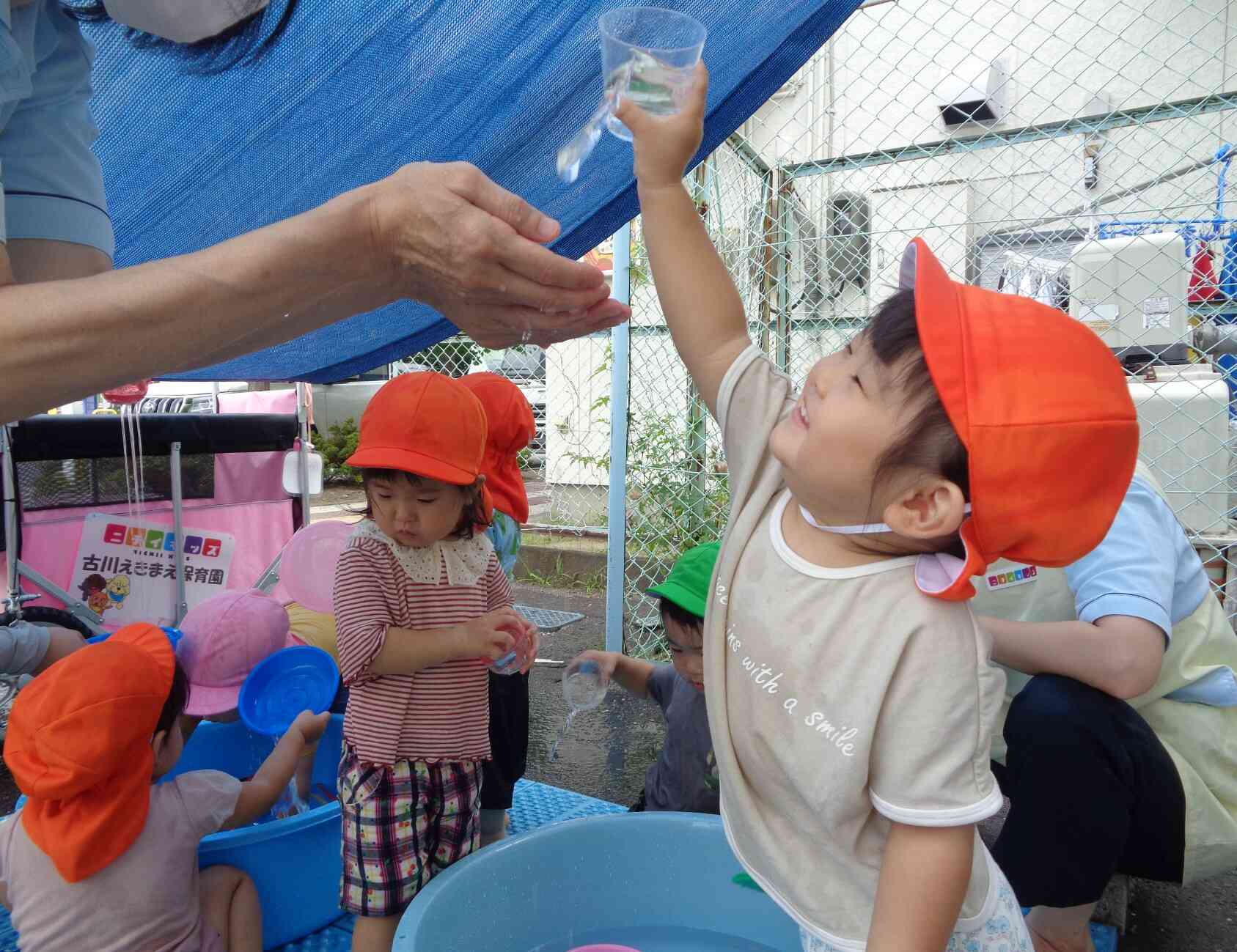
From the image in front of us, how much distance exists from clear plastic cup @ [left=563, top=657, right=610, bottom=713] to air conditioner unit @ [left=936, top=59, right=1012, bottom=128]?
190 inches

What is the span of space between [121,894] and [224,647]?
0.97 m

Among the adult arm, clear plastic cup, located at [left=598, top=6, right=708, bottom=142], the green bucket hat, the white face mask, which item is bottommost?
the green bucket hat

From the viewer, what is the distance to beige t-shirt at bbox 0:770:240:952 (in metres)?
1.55

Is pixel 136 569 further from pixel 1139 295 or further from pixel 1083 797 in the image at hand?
pixel 1139 295

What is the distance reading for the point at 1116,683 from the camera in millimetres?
1571

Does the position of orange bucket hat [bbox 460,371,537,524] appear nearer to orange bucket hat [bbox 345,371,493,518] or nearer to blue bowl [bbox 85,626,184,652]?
orange bucket hat [bbox 345,371,493,518]

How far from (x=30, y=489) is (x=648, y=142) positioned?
2769 mm

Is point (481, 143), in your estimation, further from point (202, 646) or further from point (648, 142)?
point (202, 646)

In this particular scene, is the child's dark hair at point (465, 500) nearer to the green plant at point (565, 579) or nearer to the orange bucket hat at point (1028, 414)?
the orange bucket hat at point (1028, 414)

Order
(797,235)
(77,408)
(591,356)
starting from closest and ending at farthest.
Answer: (797,235)
(591,356)
(77,408)

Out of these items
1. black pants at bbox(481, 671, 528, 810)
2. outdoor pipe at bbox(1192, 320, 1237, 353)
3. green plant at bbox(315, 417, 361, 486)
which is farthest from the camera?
green plant at bbox(315, 417, 361, 486)

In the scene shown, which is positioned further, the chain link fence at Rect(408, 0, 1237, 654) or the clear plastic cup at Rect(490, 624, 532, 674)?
the chain link fence at Rect(408, 0, 1237, 654)

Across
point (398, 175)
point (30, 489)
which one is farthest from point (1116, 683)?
point (30, 489)

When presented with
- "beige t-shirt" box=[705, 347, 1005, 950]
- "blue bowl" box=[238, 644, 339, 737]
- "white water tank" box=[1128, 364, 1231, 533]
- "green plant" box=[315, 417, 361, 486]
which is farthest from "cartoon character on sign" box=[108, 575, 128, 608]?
"green plant" box=[315, 417, 361, 486]
